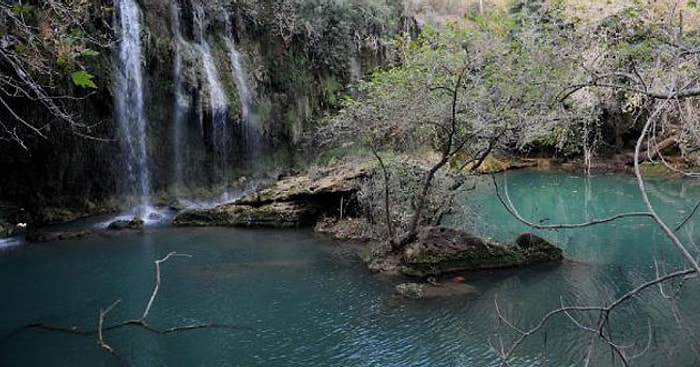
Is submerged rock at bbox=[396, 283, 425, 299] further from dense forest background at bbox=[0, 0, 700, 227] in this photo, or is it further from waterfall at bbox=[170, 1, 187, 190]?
waterfall at bbox=[170, 1, 187, 190]

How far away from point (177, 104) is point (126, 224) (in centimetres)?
529

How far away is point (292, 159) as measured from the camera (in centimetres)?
2405

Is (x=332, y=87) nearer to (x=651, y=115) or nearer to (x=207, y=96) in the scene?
(x=207, y=96)

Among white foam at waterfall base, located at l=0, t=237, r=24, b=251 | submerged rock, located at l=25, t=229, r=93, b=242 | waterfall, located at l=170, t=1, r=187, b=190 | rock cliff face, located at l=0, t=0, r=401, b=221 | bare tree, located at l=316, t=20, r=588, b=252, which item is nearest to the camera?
bare tree, located at l=316, t=20, r=588, b=252

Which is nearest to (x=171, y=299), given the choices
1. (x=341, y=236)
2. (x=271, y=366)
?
(x=271, y=366)

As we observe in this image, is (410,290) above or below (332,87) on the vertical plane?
below

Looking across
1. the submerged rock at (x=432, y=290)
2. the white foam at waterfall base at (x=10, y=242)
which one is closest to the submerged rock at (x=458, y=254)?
the submerged rock at (x=432, y=290)

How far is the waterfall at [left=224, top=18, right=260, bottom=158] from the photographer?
22.1 meters

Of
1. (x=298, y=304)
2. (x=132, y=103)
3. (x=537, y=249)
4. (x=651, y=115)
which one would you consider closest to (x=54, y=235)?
(x=132, y=103)

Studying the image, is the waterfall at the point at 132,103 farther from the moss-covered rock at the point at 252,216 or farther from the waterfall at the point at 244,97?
the waterfall at the point at 244,97

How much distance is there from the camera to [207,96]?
67.8ft

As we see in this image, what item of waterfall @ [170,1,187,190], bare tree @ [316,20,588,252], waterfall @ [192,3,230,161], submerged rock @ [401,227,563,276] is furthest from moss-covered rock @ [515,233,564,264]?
waterfall @ [170,1,187,190]

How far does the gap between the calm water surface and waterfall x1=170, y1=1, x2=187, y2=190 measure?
458 cm

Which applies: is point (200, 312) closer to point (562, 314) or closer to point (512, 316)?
point (512, 316)
